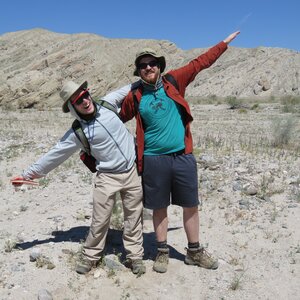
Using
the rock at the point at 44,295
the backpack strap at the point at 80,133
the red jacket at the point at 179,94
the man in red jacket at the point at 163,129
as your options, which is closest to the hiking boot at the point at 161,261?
the man in red jacket at the point at 163,129

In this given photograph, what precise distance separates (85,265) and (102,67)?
31.5 meters

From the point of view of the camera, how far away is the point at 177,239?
4938mm

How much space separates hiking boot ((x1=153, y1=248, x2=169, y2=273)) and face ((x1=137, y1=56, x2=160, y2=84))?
5.54ft

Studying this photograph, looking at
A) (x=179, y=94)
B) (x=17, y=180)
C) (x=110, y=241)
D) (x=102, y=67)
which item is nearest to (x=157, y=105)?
(x=179, y=94)

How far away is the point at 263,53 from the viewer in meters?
64.7

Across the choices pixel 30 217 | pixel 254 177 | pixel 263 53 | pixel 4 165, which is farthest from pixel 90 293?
pixel 263 53

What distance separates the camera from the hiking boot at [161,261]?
4.14 m

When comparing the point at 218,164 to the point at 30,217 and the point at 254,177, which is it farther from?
the point at 30,217

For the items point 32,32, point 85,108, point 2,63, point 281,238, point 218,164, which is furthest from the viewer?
point 32,32

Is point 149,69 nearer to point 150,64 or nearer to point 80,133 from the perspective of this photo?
point 150,64

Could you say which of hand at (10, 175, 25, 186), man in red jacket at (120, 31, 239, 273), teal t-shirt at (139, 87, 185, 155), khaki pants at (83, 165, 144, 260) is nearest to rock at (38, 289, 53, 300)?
khaki pants at (83, 165, 144, 260)

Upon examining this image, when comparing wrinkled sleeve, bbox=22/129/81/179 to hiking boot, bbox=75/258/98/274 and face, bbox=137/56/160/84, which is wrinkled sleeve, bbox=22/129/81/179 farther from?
hiking boot, bbox=75/258/98/274

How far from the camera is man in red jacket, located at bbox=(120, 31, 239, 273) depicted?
147 inches

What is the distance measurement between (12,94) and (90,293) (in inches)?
1015
